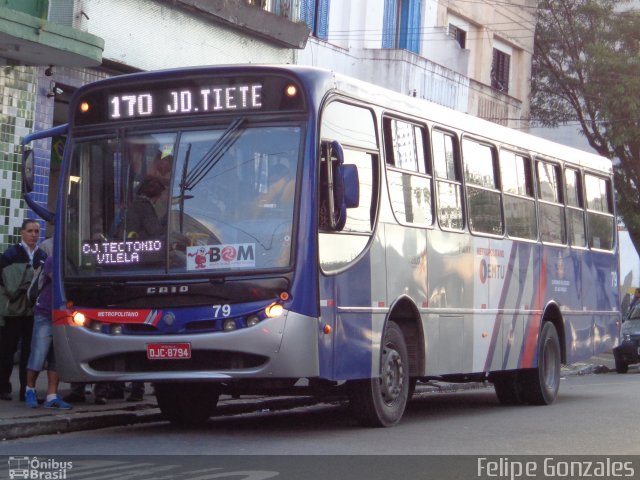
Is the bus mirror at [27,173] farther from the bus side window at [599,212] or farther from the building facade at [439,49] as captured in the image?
the building facade at [439,49]

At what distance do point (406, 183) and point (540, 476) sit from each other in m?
4.49

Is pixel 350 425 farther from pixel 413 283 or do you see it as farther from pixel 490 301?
pixel 490 301

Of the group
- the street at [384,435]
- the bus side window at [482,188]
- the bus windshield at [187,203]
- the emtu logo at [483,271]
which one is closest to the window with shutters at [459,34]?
the bus side window at [482,188]

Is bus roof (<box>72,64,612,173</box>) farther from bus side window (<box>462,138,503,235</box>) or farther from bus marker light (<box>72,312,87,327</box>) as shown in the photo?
bus marker light (<box>72,312,87,327</box>)

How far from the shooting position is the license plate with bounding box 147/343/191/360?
11.3 meters

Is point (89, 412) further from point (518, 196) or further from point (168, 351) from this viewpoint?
point (518, 196)

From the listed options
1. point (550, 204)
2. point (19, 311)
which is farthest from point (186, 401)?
point (550, 204)

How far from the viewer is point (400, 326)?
1326 cm

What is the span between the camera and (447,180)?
46.2ft

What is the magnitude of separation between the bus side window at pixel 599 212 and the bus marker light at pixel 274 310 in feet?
27.2

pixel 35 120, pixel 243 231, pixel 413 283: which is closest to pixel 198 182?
pixel 243 231

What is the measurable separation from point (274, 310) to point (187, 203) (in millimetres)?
1182

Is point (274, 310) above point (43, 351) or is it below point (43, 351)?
above

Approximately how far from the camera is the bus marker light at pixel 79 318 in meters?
11.8
